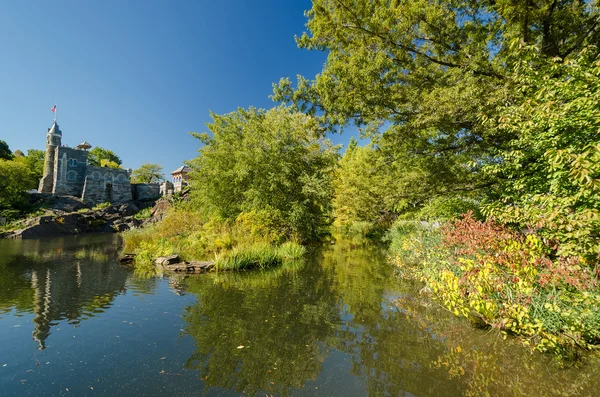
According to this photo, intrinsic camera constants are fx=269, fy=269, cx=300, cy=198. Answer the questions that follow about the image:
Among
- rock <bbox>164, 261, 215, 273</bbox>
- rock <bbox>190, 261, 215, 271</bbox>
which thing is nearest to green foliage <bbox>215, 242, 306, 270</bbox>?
rock <bbox>190, 261, 215, 271</bbox>

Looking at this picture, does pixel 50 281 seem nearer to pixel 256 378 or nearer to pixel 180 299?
pixel 180 299

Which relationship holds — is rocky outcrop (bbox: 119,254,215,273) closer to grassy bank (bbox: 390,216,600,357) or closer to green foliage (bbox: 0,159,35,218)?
grassy bank (bbox: 390,216,600,357)

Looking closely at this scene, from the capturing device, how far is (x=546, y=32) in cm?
786

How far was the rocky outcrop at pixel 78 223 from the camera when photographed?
95.5 feet

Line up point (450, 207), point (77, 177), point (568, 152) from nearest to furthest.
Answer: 1. point (568, 152)
2. point (450, 207)
3. point (77, 177)

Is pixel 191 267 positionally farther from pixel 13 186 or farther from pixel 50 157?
pixel 50 157

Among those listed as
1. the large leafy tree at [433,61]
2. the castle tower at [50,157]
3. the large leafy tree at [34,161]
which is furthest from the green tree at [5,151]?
the large leafy tree at [433,61]

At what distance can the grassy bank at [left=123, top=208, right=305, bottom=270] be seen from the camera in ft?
39.1

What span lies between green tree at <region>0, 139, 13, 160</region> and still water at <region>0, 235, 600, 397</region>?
71.4 m

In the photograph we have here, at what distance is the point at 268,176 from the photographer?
16672mm

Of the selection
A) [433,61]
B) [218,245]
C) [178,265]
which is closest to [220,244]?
[218,245]

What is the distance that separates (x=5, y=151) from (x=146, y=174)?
27.8 metres

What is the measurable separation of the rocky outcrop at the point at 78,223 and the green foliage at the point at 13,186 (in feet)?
14.2

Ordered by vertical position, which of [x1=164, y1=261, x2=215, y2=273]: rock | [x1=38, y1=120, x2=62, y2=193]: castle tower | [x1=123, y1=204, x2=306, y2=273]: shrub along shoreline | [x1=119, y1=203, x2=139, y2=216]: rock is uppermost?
[x1=38, y1=120, x2=62, y2=193]: castle tower
